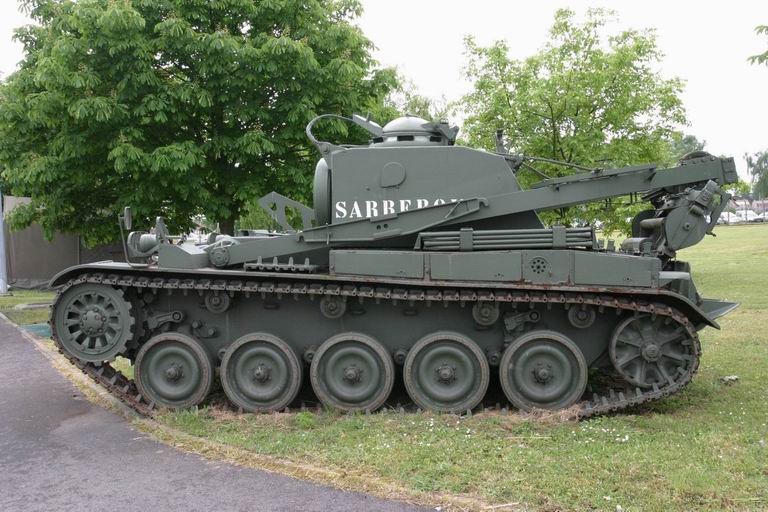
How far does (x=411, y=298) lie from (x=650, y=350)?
2.70 meters

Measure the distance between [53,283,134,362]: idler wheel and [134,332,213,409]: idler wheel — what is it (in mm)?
362

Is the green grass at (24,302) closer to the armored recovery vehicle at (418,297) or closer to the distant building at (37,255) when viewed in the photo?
the distant building at (37,255)

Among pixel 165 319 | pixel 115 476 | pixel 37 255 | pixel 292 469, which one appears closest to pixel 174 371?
pixel 165 319

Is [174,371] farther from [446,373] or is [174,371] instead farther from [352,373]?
[446,373]

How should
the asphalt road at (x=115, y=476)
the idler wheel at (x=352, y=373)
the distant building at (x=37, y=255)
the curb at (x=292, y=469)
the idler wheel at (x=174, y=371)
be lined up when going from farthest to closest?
the distant building at (x=37, y=255)
the idler wheel at (x=174, y=371)
the idler wheel at (x=352, y=373)
the asphalt road at (x=115, y=476)
the curb at (x=292, y=469)

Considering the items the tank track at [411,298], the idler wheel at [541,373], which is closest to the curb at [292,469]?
the tank track at [411,298]

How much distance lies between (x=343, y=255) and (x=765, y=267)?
24.8 meters

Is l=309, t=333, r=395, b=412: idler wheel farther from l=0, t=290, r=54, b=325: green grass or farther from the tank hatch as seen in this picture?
l=0, t=290, r=54, b=325: green grass

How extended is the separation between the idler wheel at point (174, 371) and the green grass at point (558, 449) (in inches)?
13.0

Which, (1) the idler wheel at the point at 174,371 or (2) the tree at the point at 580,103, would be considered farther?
(2) the tree at the point at 580,103

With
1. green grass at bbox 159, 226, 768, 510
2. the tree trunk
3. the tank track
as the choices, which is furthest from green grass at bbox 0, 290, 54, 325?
green grass at bbox 159, 226, 768, 510

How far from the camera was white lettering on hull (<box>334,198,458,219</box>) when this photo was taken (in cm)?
783

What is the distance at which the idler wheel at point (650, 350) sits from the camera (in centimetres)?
723

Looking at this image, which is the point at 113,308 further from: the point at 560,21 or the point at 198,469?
the point at 560,21
